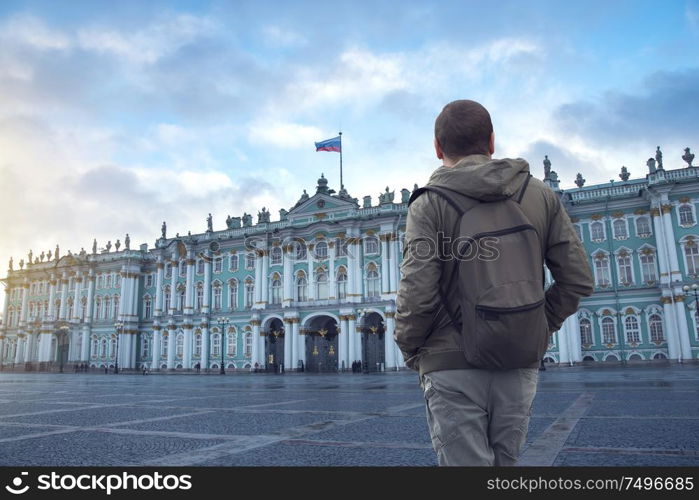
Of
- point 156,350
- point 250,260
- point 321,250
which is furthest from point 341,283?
point 156,350

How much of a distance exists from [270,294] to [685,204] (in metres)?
34.4

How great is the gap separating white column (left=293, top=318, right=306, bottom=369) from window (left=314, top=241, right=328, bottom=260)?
594 centimetres

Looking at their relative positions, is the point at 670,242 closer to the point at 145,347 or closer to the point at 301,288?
the point at 301,288

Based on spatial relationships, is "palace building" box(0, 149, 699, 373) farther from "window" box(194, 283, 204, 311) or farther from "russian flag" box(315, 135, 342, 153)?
"russian flag" box(315, 135, 342, 153)

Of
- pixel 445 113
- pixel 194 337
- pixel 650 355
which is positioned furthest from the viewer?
pixel 194 337

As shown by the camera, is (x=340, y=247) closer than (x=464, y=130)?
No

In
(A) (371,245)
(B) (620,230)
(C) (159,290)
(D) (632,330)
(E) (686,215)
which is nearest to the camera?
(E) (686,215)

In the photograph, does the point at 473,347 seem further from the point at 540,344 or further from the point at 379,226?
the point at 379,226

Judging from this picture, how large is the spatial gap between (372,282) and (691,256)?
2369 cm

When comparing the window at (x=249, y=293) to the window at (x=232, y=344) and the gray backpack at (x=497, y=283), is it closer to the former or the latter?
the window at (x=232, y=344)

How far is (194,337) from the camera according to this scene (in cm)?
5612

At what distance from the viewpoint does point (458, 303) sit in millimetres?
2729

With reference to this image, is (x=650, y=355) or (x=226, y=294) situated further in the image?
(x=226, y=294)
